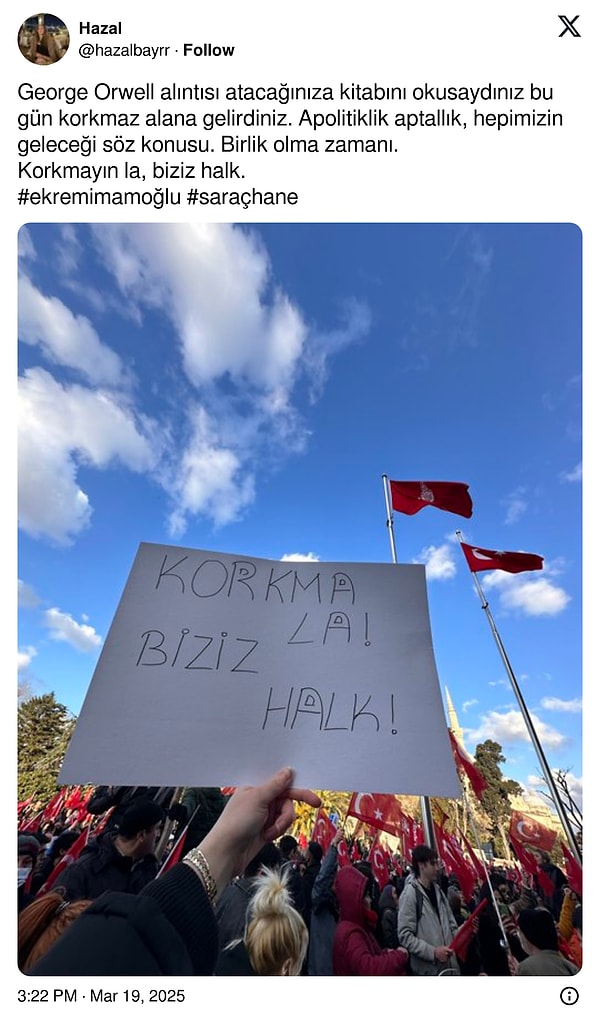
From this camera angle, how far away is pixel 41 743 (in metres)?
23.9

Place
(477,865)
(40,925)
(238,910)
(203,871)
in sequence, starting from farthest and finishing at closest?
(477,865), (238,910), (40,925), (203,871)

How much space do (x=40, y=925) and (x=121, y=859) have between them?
3.71 ft

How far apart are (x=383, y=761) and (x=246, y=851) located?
0.56m

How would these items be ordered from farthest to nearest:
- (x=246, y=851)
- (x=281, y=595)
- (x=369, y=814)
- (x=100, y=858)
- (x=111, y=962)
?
(x=369, y=814) < (x=100, y=858) < (x=281, y=595) < (x=246, y=851) < (x=111, y=962)

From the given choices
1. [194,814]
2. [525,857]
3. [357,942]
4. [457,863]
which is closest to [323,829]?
[457,863]

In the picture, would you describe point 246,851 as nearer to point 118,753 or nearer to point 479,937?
point 118,753

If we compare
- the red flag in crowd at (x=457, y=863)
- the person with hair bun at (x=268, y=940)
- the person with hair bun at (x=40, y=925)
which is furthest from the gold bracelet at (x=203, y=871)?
the red flag in crowd at (x=457, y=863)

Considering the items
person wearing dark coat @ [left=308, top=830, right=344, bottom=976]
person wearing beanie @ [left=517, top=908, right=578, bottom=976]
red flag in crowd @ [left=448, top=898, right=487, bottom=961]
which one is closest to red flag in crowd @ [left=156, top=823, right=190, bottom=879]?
person wearing dark coat @ [left=308, top=830, right=344, bottom=976]

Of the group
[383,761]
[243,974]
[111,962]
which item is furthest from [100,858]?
[383,761]

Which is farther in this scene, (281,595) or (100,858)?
(100,858)

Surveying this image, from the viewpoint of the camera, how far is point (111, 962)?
1.25 metres

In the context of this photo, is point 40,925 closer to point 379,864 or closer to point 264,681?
point 264,681

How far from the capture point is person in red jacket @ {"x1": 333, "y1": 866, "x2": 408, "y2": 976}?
9.16 feet

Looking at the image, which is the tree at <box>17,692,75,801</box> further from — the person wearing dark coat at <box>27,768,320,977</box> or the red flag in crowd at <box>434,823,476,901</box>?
the person wearing dark coat at <box>27,768,320,977</box>
